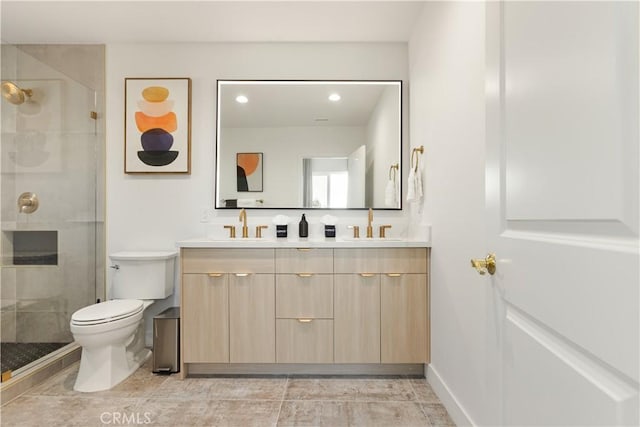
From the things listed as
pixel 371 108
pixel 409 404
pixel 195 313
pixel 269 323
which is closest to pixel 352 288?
pixel 269 323

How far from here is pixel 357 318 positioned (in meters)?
2.13

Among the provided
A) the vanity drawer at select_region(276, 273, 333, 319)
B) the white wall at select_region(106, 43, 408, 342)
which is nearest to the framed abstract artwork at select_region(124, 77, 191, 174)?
the white wall at select_region(106, 43, 408, 342)

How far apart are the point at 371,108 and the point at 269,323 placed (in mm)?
1793

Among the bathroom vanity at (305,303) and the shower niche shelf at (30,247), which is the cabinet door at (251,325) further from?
the shower niche shelf at (30,247)

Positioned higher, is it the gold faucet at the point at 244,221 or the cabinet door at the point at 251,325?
the gold faucet at the point at 244,221

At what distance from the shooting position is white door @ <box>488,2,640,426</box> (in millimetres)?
519

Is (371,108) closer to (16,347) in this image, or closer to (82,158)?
(82,158)

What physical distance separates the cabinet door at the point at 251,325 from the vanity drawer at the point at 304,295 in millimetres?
70

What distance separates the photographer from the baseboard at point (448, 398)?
62.5 inches

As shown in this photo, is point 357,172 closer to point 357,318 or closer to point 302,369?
point 357,318

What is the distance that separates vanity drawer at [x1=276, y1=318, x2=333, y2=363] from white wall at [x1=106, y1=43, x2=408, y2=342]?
802mm

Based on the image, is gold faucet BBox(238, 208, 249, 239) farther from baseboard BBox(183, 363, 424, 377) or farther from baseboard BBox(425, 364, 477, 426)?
baseboard BBox(425, 364, 477, 426)

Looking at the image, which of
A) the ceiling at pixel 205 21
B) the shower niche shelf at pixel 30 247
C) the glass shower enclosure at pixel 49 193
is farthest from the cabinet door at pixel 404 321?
the shower niche shelf at pixel 30 247

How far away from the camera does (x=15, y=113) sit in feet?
7.75
